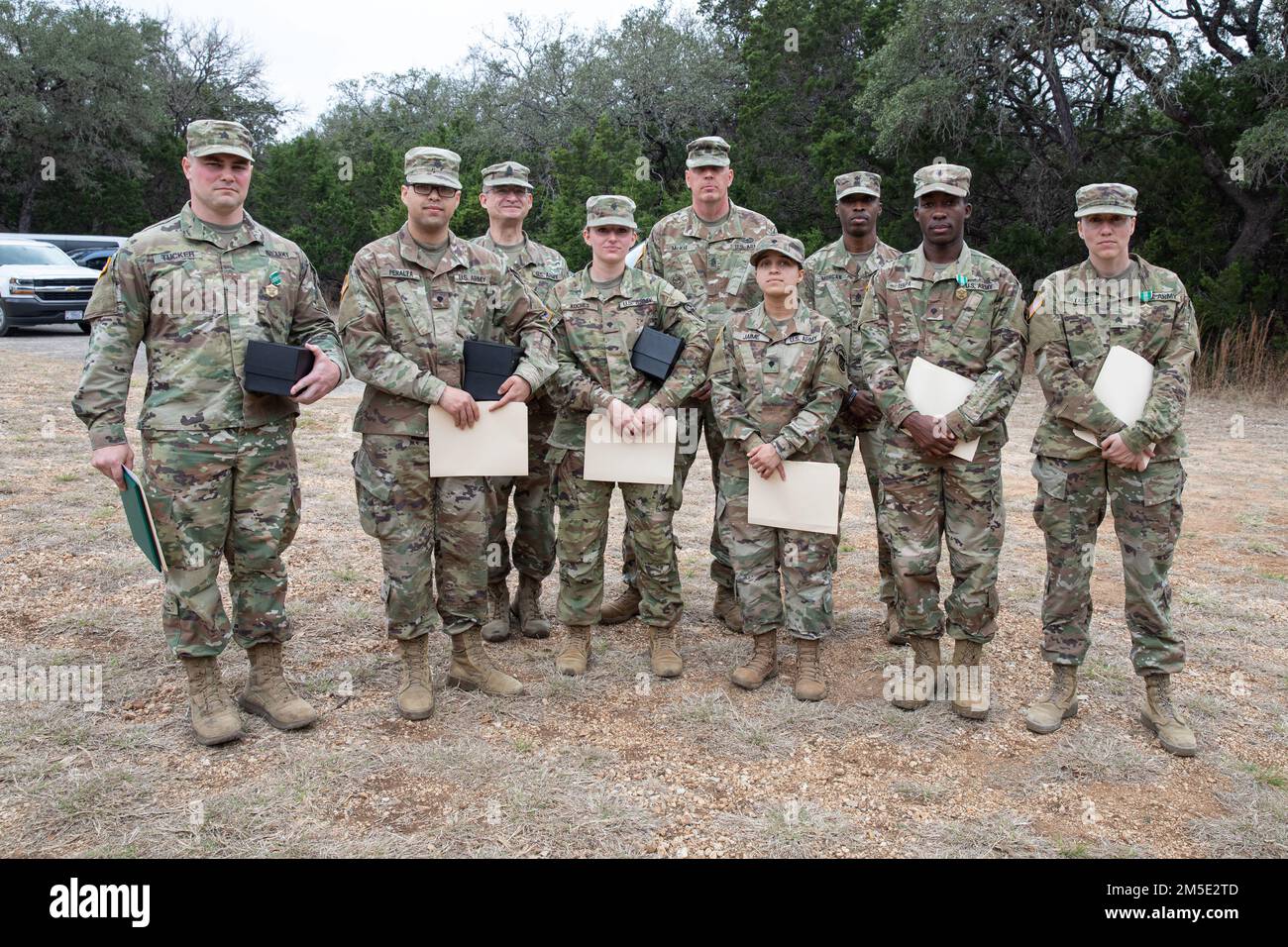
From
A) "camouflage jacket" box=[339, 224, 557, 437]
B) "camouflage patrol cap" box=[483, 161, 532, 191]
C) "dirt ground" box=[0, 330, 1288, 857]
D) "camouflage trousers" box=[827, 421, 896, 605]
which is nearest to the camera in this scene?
"dirt ground" box=[0, 330, 1288, 857]

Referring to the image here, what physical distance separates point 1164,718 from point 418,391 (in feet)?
11.4

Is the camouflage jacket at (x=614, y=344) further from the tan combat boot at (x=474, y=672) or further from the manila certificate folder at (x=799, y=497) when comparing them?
the tan combat boot at (x=474, y=672)

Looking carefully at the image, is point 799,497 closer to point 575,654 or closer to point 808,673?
point 808,673

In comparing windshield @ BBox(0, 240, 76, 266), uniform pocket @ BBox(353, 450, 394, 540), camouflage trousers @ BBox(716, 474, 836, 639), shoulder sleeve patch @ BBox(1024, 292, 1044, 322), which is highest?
windshield @ BBox(0, 240, 76, 266)

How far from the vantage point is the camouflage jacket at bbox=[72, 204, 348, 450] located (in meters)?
3.90

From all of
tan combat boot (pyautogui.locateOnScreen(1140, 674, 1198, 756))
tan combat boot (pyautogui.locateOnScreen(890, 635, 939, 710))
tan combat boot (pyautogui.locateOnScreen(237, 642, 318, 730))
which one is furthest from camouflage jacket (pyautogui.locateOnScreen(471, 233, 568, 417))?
tan combat boot (pyautogui.locateOnScreen(1140, 674, 1198, 756))

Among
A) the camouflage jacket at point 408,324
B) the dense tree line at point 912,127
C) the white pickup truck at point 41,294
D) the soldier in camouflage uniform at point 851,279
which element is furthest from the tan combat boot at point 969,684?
the white pickup truck at point 41,294

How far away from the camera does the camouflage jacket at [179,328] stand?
12.8 feet

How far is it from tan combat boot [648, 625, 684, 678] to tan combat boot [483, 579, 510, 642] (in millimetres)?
865

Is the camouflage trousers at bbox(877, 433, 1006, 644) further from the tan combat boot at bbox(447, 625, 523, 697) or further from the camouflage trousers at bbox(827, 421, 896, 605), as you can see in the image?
the tan combat boot at bbox(447, 625, 523, 697)

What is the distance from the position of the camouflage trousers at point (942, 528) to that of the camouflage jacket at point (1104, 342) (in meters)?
0.38

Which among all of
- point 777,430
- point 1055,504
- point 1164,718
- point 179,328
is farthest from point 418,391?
point 1164,718

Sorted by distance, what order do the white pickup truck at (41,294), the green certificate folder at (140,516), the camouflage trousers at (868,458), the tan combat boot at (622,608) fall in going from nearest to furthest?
the green certificate folder at (140,516) < the camouflage trousers at (868,458) < the tan combat boot at (622,608) < the white pickup truck at (41,294)
